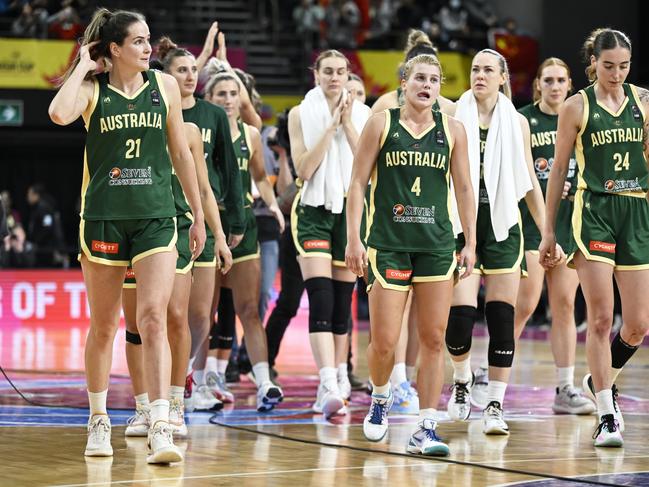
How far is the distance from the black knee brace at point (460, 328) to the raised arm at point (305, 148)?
139 cm

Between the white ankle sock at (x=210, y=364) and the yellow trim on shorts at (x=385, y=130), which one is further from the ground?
the yellow trim on shorts at (x=385, y=130)

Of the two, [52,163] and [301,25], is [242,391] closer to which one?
[301,25]

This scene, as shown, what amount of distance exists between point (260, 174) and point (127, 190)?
272 cm

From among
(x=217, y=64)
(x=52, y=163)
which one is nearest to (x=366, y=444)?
(x=217, y=64)

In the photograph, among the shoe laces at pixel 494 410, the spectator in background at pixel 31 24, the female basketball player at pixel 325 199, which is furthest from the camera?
the spectator in background at pixel 31 24

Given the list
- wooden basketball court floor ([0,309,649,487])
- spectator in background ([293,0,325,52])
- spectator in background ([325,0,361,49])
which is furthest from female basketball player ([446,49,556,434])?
spectator in background ([293,0,325,52])

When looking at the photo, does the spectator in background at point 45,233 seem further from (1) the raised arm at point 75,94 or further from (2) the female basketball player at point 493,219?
(1) the raised arm at point 75,94

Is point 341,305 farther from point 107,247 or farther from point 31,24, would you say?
point 31,24

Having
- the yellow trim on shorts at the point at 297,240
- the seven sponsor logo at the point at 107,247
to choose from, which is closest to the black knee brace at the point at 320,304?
the yellow trim on shorts at the point at 297,240

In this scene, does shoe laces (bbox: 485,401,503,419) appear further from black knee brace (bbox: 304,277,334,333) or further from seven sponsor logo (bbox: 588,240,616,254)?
black knee brace (bbox: 304,277,334,333)

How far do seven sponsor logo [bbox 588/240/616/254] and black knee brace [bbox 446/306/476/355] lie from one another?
2.89ft

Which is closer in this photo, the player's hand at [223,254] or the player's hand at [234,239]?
the player's hand at [223,254]

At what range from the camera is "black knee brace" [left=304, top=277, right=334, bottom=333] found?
24.0ft

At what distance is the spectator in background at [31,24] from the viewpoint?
768 inches
